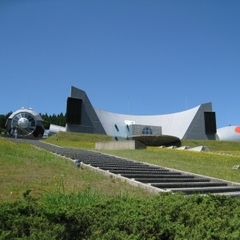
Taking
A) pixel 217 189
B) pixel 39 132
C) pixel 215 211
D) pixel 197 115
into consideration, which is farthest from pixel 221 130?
pixel 215 211

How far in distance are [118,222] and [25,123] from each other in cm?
5352

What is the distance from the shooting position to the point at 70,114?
2116 inches

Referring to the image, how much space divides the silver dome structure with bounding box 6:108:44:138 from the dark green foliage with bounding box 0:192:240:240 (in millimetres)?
52346

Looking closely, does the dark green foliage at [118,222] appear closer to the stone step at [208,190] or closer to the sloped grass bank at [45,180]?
the sloped grass bank at [45,180]

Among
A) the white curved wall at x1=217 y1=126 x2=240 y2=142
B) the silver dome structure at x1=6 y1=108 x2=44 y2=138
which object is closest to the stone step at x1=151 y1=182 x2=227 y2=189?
the silver dome structure at x1=6 y1=108 x2=44 y2=138

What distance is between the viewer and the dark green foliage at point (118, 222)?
302 cm

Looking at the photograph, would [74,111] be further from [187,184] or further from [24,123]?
[187,184]

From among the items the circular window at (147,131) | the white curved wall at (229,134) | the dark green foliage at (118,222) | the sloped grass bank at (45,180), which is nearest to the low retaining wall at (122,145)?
the sloped grass bank at (45,180)

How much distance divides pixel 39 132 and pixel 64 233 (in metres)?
55.3

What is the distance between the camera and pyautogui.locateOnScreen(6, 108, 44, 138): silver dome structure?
53.8m

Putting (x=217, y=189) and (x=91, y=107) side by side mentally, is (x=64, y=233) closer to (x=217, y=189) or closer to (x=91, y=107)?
(x=217, y=189)

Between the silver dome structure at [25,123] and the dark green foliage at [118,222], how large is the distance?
5235cm

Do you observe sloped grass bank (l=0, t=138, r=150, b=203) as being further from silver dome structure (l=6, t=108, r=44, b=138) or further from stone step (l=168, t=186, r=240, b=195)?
Answer: silver dome structure (l=6, t=108, r=44, b=138)

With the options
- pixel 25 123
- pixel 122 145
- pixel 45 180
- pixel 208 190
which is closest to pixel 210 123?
pixel 25 123
